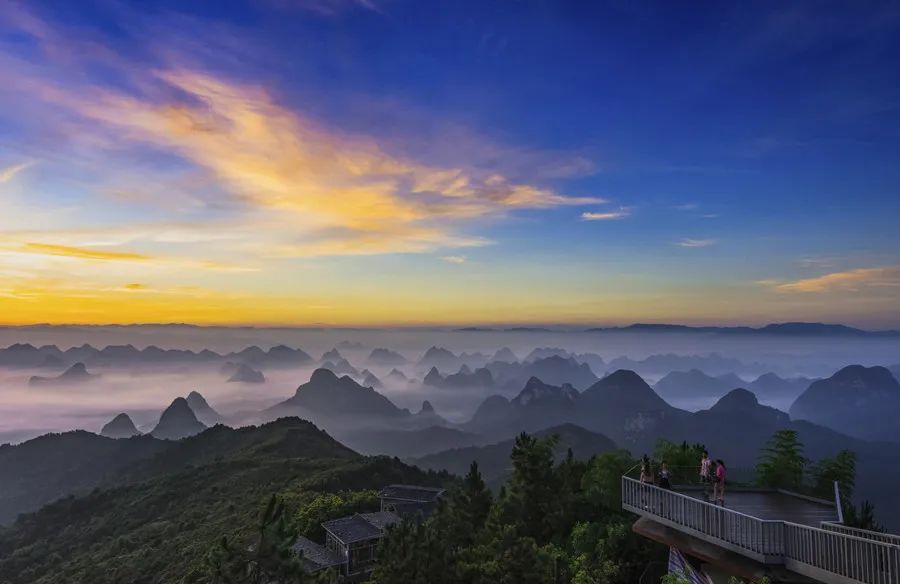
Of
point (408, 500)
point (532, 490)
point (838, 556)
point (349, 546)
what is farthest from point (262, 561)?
point (408, 500)

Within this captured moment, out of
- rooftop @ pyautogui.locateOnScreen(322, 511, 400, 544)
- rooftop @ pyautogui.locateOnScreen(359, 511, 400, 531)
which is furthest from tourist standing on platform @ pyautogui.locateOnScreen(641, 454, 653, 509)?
rooftop @ pyautogui.locateOnScreen(359, 511, 400, 531)

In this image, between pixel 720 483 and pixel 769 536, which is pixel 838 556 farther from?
pixel 720 483

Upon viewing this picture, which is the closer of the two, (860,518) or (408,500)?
(860,518)

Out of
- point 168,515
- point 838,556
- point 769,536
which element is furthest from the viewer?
point 168,515

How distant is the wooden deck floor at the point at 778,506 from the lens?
15719 millimetres

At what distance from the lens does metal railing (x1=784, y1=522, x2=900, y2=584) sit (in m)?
10.9

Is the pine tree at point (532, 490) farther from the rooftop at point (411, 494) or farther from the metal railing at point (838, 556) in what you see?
the rooftop at point (411, 494)

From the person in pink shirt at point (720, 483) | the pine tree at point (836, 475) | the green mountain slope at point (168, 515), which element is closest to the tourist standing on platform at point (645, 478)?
the person in pink shirt at point (720, 483)

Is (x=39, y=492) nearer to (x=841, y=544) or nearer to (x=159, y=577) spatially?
(x=159, y=577)

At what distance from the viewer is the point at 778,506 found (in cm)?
1702

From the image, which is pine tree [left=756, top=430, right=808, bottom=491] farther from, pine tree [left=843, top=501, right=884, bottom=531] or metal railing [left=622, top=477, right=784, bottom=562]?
metal railing [left=622, top=477, right=784, bottom=562]

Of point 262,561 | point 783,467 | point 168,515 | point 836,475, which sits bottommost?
point 168,515

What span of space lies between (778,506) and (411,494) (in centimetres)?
5388

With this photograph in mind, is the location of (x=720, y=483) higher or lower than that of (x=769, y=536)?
higher
